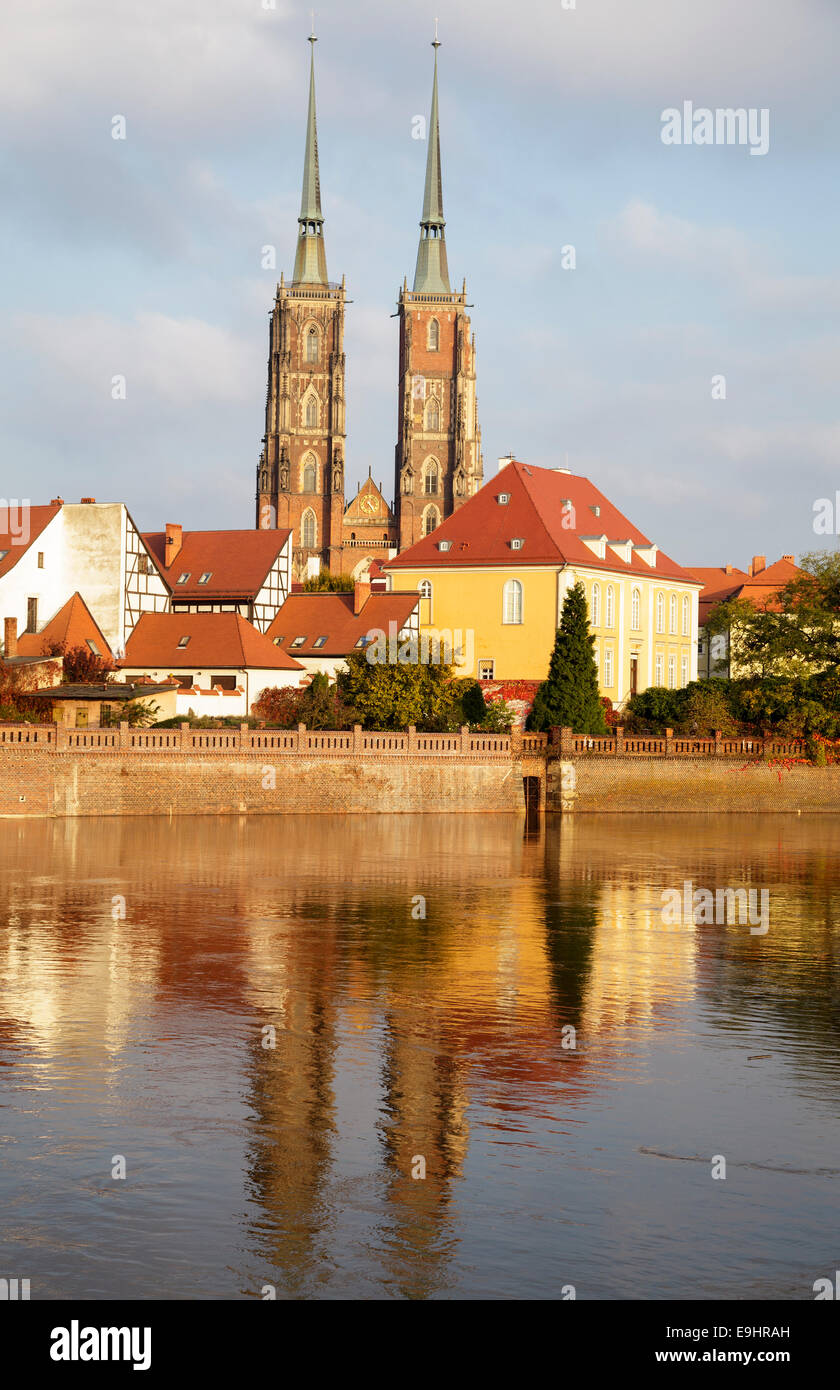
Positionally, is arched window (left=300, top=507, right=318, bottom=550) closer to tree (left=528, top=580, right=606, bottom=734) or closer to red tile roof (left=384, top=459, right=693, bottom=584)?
red tile roof (left=384, top=459, right=693, bottom=584)

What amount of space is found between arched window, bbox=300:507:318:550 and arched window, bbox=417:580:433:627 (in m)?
56.6

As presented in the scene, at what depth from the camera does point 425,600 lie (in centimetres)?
8556

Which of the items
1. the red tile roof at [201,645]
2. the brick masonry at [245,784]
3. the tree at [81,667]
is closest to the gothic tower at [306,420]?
the red tile roof at [201,645]

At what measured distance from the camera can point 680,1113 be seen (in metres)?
14.6

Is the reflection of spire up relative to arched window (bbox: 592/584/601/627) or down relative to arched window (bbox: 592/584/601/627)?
down

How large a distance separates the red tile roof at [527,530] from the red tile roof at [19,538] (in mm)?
18201

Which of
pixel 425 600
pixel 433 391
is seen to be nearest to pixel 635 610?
pixel 425 600

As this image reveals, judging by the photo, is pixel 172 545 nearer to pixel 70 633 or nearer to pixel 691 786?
pixel 70 633

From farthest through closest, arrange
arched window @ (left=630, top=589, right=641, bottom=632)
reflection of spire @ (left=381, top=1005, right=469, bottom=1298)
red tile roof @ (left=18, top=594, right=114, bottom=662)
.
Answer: arched window @ (left=630, top=589, right=641, bottom=632), red tile roof @ (left=18, top=594, right=114, bottom=662), reflection of spire @ (left=381, top=1005, right=469, bottom=1298)

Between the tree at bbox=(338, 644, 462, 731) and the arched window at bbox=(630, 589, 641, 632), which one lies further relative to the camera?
the arched window at bbox=(630, 589, 641, 632)

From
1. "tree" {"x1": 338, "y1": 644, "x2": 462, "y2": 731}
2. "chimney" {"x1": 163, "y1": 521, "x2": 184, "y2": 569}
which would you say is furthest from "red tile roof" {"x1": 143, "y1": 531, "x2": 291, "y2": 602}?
"tree" {"x1": 338, "y1": 644, "x2": 462, "y2": 731}

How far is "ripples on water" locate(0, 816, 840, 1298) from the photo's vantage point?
10.8 m

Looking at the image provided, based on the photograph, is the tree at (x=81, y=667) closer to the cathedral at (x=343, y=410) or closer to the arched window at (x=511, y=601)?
the arched window at (x=511, y=601)

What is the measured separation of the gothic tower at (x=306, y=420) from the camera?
141250 mm
